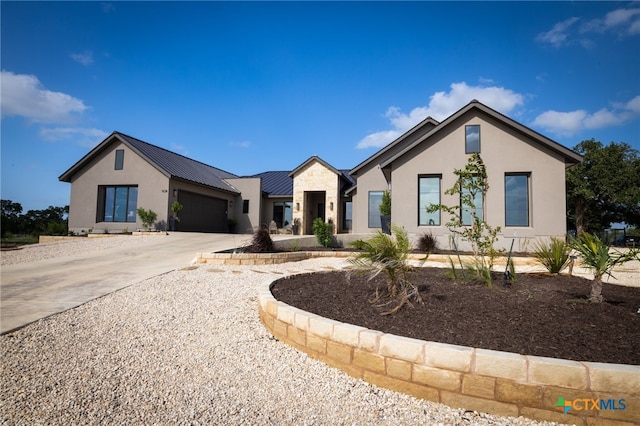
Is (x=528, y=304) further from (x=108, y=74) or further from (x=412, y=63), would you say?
(x=108, y=74)

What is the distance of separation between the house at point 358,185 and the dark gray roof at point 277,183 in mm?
83

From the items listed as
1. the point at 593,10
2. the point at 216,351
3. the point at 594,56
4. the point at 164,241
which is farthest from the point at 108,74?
the point at 594,56

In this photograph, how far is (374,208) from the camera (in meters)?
16.3

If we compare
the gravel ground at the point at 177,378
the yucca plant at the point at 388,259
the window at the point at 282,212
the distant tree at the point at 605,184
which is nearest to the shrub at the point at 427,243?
the yucca plant at the point at 388,259

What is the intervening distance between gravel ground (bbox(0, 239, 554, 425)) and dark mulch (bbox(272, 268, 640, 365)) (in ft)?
2.26

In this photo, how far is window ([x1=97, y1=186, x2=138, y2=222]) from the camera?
1786cm

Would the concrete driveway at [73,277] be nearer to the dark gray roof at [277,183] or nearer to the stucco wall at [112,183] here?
the stucco wall at [112,183]

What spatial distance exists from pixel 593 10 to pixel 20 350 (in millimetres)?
15258

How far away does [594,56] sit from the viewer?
36.6ft

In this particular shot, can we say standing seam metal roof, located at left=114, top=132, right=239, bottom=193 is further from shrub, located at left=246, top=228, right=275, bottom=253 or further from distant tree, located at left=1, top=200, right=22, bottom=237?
distant tree, located at left=1, top=200, right=22, bottom=237

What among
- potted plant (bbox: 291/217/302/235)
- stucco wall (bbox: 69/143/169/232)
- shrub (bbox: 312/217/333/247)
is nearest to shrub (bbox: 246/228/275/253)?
shrub (bbox: 312/217/333/247)

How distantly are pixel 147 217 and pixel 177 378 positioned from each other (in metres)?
15.7

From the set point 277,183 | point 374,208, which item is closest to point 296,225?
point 374,208

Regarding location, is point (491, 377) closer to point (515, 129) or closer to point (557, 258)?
point (557, 258)
